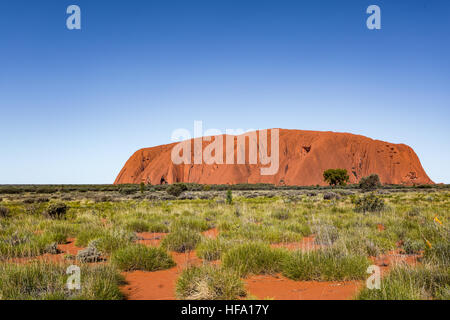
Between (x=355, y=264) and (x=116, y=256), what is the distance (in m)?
4.76

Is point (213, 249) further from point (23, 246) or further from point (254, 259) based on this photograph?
point (23, 246)

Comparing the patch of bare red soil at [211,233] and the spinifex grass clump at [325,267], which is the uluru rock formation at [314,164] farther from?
the spinifex grass clump at [325,267]

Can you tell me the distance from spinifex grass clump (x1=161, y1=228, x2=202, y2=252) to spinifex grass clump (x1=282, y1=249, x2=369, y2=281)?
3.00m

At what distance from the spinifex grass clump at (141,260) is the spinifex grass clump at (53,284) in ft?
3.18

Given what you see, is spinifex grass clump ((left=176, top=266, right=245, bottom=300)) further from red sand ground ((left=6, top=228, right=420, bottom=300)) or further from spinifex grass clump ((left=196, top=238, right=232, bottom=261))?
spinifex grass clump ((left=196, top=238, right=232, bottom=261))

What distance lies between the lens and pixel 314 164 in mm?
91688

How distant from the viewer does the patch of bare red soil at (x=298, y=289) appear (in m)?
4.12

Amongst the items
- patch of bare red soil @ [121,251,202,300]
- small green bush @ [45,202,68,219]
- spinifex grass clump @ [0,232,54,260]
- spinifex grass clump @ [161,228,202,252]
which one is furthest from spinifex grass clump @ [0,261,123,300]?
small green bush @ [45,202,68,219]

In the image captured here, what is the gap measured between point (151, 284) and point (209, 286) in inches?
55.6

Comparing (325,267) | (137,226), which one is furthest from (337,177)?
(325,267)

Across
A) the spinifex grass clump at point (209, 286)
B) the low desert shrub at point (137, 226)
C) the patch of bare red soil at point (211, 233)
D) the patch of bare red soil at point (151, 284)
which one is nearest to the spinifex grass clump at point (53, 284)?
the patch of bare red soil at point (151, 284)

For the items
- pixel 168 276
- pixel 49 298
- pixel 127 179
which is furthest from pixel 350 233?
pixel 127 179

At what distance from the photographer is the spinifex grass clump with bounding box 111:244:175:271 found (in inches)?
224
